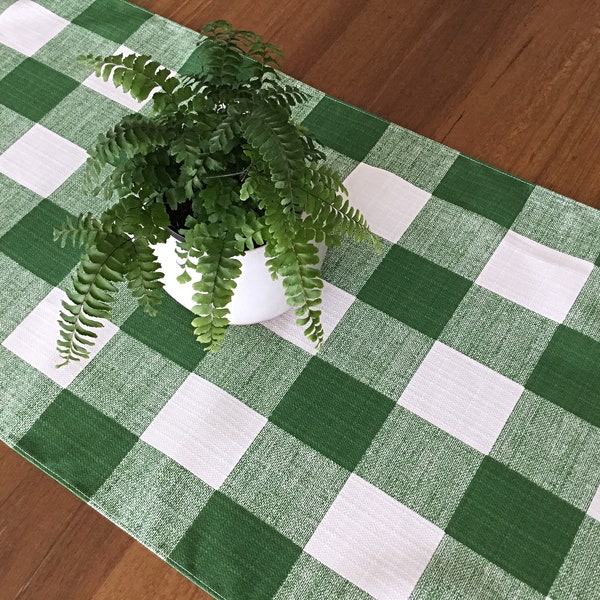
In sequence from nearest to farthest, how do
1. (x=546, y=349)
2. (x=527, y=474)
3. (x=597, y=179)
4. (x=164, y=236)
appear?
(x=164, y=236) < (x=527, y=474) < (x=546, y=349) < (x=597, y=179)

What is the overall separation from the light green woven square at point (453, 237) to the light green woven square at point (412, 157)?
69 millimetres

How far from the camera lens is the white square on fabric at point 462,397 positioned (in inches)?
42.8

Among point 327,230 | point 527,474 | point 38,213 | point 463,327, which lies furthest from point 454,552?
point 38,213

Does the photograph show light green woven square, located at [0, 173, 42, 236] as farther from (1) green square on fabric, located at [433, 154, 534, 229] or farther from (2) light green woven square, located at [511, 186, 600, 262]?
(2) light green woven square, located at [511, 186, 600, 262]

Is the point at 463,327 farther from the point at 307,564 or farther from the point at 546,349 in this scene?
the point at 307,564

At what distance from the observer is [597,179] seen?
133cm

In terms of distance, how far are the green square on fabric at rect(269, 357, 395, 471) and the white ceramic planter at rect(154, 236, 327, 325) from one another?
128 millimetres

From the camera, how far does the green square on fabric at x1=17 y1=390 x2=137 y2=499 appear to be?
1.08 m

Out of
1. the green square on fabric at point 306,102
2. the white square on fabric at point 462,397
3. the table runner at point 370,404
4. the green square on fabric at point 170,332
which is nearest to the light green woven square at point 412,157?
the table runner at point 370,404

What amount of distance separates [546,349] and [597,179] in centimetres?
40

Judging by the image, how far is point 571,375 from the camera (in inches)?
44.1

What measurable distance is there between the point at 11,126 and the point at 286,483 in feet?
3.23

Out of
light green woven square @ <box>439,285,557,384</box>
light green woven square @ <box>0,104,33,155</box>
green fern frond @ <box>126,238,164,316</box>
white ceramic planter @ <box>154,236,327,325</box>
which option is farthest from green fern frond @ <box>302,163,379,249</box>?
light green woven square @ <box>0,104,33,155</box>

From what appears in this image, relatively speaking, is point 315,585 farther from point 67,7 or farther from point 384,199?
point 67,7
